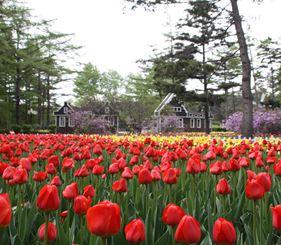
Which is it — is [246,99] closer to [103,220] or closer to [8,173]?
[8,173]

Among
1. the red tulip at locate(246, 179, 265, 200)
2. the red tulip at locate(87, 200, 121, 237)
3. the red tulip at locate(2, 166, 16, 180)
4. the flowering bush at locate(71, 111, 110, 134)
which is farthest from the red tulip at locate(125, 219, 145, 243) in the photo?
the flowering bush at locate(71, 111, 110, 134)

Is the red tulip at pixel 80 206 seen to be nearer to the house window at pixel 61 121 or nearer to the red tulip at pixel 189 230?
the red tulip at pixel 189 230

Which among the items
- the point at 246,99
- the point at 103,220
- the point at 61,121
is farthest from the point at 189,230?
the point at 61,121

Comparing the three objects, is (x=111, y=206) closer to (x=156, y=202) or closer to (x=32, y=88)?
(x=156, y=202)

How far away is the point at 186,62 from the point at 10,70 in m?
20.1

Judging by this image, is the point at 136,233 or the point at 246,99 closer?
the point at 136,233

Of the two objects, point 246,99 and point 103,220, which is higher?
point 246,99

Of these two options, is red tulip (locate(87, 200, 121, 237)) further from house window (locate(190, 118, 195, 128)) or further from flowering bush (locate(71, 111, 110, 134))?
house window (locate(190, 118, 195, 128))

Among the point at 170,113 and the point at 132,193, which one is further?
the point at 170,113

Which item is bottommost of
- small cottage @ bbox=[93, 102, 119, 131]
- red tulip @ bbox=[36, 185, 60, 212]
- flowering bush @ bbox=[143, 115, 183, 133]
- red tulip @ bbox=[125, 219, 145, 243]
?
red tulip @ bbox=[125, 219, 145, 243]

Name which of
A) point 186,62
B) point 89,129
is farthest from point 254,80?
point 89,129

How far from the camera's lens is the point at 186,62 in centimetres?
1642

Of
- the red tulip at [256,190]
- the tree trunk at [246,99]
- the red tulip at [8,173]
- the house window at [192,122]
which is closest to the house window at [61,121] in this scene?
the house window at [192,122]

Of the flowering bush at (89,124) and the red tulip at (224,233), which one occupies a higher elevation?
the flowering bush at (89,124)
